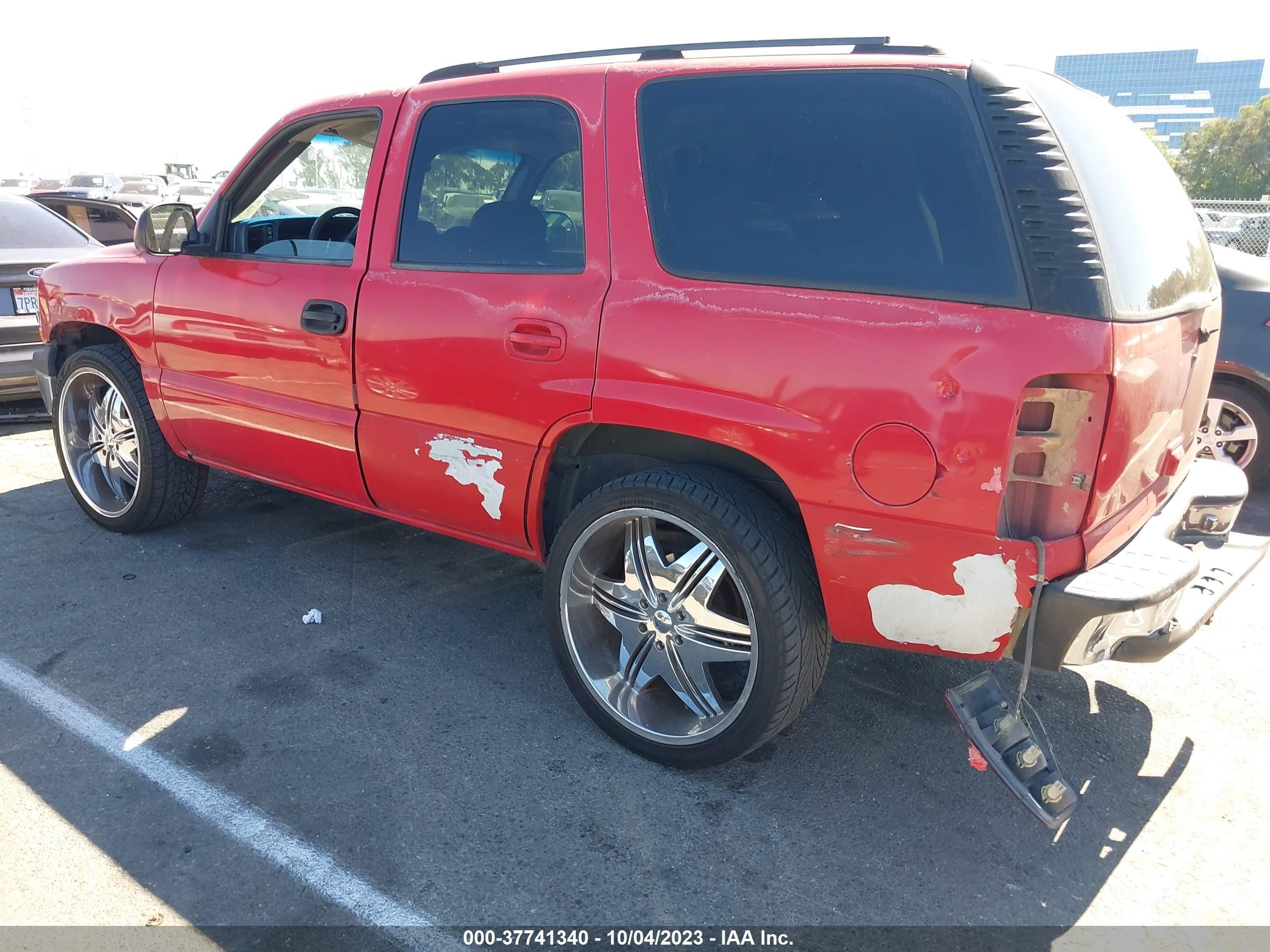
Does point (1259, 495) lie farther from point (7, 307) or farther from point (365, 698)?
point (7, 307)

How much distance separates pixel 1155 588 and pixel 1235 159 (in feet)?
238

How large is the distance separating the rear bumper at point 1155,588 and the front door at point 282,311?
2.45 m

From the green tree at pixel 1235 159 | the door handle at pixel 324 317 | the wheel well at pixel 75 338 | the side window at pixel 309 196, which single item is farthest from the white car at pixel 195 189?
the green tree at pixel 1235 159

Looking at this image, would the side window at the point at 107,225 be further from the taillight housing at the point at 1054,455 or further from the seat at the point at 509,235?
the taillight housing at the point at 1054,455

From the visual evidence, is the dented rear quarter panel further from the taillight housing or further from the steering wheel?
the steering wheel

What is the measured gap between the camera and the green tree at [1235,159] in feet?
195

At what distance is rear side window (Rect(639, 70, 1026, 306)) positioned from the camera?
2270 mm

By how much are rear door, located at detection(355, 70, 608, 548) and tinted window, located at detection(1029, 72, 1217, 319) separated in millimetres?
1283

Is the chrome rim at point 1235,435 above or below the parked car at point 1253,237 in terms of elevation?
below

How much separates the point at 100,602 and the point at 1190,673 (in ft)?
14.2

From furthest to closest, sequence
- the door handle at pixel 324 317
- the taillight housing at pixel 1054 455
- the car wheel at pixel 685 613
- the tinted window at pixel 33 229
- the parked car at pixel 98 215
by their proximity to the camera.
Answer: the parked car at pixel 98 215
the tinted window at pixel 33 229
the door handle at pixel 324 317
the car wheel at pixel 685 613
the taillight housing at pixel 1054 455

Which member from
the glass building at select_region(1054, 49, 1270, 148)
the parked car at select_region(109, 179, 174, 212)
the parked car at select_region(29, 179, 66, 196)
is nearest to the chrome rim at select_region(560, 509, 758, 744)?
the parked car at select_region(109, 179, 174, 212)

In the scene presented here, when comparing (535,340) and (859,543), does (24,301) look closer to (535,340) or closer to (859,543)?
(535,340)

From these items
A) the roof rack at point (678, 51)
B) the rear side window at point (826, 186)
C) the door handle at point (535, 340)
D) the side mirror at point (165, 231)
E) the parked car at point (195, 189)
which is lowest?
the parked car at point (195, 189)
